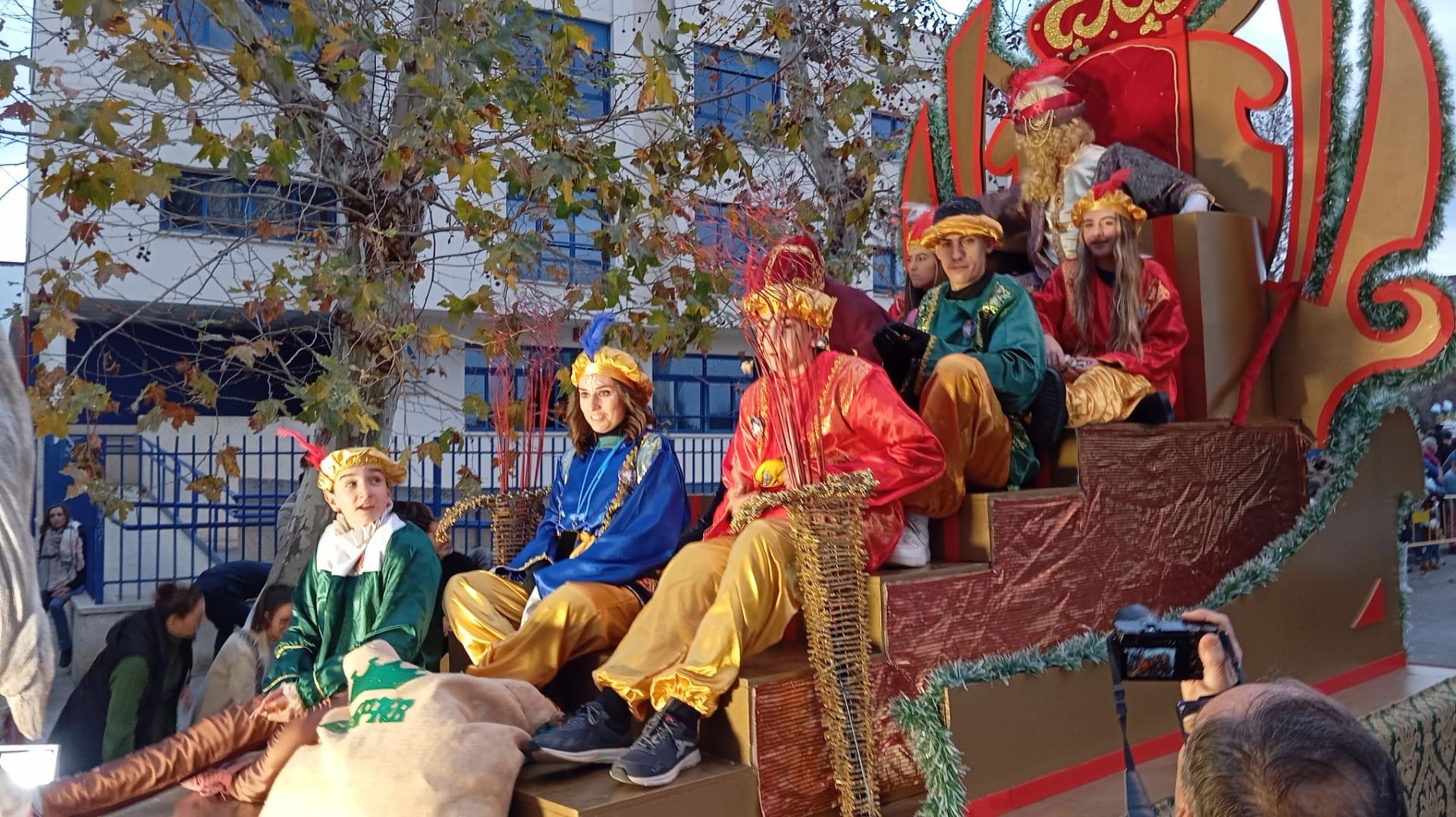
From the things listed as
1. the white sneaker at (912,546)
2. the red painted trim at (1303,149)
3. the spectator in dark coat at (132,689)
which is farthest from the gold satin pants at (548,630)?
the red painted trim at (1303,149)

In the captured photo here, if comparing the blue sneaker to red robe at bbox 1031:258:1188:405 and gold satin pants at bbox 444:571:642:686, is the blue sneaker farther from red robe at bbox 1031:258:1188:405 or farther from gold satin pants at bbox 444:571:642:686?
red robe at bbox 1031:258:1188:405

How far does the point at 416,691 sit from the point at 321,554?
1.11 meters

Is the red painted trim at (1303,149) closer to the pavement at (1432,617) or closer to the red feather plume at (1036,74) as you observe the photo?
the red feather plume at (1036,74)

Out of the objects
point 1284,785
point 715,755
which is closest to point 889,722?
point 715,755

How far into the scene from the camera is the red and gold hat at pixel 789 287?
10.8 feet

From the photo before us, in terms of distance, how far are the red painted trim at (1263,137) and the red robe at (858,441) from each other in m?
2.55

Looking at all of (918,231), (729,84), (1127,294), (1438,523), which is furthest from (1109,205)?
(1438,523)

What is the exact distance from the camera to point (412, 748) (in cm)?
273

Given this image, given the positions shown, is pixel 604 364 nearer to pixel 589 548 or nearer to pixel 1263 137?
pixel 589 548

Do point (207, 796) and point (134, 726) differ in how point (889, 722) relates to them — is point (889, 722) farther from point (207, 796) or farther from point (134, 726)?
point (134, 726)

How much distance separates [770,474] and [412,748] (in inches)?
53.9

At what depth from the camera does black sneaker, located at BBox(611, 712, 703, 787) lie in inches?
104

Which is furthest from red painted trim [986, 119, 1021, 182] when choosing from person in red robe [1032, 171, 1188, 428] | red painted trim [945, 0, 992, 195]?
person in red robe [1032, 171, 1188, 428]

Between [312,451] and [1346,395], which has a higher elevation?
[1346,395]
